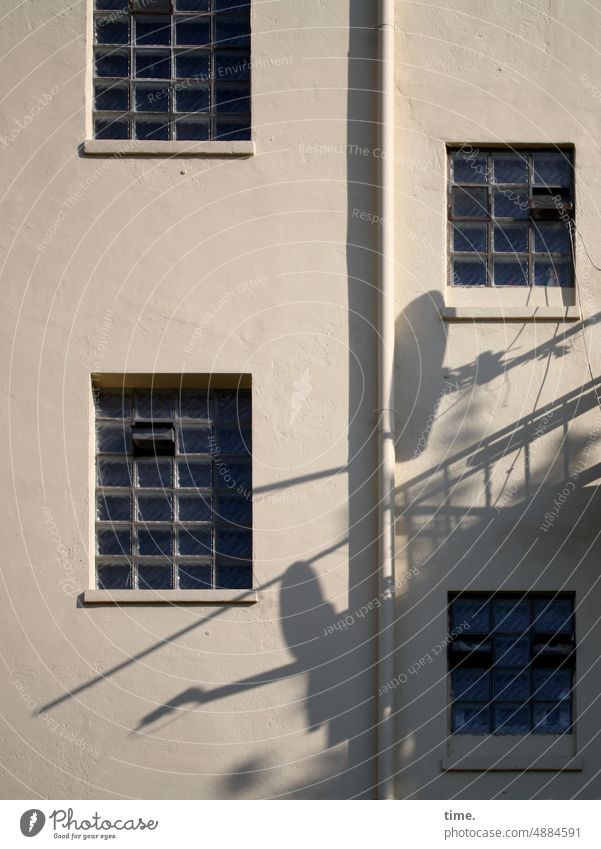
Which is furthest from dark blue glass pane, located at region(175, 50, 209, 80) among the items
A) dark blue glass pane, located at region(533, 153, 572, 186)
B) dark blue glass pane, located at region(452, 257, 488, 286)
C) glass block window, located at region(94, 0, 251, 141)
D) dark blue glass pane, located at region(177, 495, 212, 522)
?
dark blue glass pane, located at region(177, 495, 212, 522)

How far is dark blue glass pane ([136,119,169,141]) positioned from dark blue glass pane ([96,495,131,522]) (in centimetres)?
341

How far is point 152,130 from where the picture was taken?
41.8 feet

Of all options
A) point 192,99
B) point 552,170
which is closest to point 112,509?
point 192,99

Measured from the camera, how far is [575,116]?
12469 mm

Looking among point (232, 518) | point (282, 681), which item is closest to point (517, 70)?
point (232, 518)

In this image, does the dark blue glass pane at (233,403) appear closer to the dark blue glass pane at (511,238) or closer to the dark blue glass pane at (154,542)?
the dark blue glass pane at (154,542)

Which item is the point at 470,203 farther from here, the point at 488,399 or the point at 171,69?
the point at 171,69

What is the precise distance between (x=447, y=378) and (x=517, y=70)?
9.79ft

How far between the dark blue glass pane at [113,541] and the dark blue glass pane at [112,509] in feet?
0.37

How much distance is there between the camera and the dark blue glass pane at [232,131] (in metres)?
12.6

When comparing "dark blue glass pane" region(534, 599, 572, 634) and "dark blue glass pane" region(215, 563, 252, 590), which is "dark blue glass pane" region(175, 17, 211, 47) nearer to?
"dark blue glass pane" region(215, 563, 252, 590)

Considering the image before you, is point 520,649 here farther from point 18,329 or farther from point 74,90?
point 74,90

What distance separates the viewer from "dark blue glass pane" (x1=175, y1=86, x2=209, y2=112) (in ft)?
41.8

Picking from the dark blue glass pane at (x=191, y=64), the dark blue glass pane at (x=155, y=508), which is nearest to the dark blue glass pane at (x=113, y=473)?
the dark blue glass pane at (x=155, y=508)
